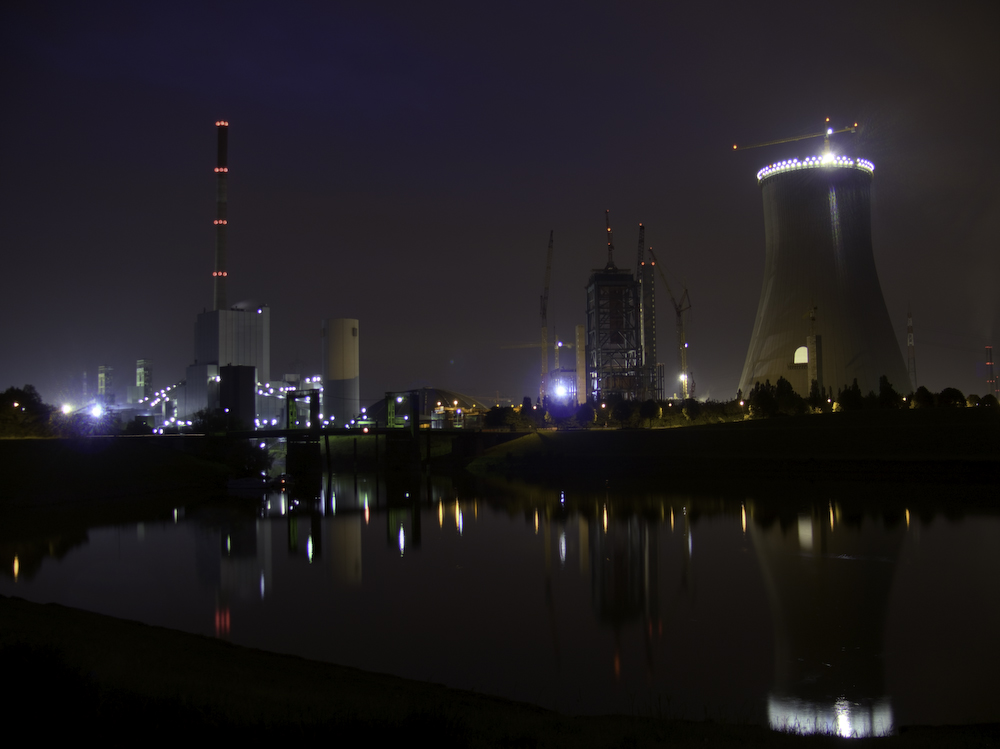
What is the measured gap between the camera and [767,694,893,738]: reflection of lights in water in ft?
22.7

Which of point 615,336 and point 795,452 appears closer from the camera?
point 795,452

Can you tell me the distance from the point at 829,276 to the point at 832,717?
34.7 metres

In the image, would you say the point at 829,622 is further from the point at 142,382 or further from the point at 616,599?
the point at 142,382

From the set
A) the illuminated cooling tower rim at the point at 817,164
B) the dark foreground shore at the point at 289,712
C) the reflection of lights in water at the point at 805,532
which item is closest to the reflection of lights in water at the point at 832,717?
the dark foreground shore at the point at 289,712

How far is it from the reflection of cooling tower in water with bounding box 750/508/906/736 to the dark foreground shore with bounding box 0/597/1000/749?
1291 millimetres

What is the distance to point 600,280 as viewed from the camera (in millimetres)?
61062

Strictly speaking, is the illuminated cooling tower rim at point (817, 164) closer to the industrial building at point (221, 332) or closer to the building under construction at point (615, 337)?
the building under construction at point (615, 337)

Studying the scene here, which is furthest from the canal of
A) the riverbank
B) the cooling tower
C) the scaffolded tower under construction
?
the scaffolded tower under construction

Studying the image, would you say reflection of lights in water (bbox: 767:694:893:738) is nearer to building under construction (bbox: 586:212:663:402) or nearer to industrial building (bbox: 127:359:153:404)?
building under construction (bbox: 586:212:663:402)

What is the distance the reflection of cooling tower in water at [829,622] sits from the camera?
7.53 metres

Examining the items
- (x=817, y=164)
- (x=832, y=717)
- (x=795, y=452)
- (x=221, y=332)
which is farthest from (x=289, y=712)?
(x=221, y=332)

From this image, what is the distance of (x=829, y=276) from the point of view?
1500 inches

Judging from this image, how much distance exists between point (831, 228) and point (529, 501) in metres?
22.9

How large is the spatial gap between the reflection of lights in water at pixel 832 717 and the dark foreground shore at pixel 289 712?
0.72 metres
